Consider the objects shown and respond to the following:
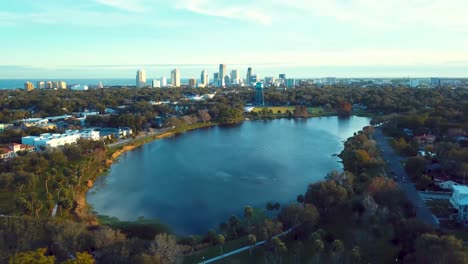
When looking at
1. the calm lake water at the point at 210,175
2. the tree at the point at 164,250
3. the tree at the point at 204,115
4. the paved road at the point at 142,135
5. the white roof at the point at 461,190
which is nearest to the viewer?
the tree at the point at 164,250

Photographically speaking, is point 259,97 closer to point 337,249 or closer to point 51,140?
point 51,140

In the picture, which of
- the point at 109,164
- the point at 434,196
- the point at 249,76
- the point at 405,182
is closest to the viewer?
the point at 434,196

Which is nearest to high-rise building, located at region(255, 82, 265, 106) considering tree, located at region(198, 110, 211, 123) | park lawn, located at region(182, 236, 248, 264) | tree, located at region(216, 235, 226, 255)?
tree, located at region(198, 110, 211, 123)

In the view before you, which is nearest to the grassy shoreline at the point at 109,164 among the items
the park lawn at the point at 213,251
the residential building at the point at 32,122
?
the park lawn at the point at 213,251

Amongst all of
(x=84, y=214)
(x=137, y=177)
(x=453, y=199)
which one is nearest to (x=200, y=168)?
(x=137, y=177)

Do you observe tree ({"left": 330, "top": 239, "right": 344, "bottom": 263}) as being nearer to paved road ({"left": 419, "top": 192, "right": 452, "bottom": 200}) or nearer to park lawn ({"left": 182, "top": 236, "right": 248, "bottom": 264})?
park lawn ({"left": 182, "top": 236, "right": 248, "bottom": 264})

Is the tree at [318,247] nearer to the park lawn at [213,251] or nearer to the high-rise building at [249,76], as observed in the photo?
the park lawn at [213,251]

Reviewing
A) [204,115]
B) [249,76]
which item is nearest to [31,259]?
[204,115]
